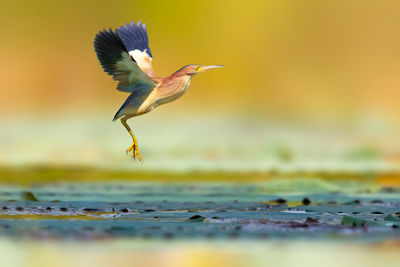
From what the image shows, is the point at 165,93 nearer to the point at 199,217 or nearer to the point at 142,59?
the point at 142,59

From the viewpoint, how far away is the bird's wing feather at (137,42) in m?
15.6

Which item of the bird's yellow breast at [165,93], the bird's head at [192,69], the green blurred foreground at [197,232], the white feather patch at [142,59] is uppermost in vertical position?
the white feather patch at [142,59]

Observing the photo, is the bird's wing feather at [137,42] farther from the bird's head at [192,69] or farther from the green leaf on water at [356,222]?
the green leaf on water at [356,222]

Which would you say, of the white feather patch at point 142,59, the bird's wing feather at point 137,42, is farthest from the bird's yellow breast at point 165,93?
the bird's wing feather at point 137,42

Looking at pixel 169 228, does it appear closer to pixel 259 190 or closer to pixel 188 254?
pixel 188 254

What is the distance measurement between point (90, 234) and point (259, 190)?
11.4m

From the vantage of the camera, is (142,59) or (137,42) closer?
(142,59)

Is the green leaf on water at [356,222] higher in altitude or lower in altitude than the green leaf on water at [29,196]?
lower

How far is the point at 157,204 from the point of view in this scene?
48.7 feet

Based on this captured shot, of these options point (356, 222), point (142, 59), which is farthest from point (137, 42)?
point (356, 222)

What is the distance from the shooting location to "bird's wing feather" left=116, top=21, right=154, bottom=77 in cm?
1559

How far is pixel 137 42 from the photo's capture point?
52.5 feet

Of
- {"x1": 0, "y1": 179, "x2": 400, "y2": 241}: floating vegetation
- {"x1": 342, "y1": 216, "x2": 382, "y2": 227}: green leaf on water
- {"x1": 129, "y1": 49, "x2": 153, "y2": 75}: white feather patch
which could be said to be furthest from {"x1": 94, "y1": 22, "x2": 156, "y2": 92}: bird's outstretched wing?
{"x1": 342, "y1": 216, "x2": 382, "y2": 227}: green leaf on water

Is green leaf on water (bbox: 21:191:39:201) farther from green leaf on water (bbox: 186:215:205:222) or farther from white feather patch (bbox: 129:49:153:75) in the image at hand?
green leaf on water (bbox: 186:215:205:222)
